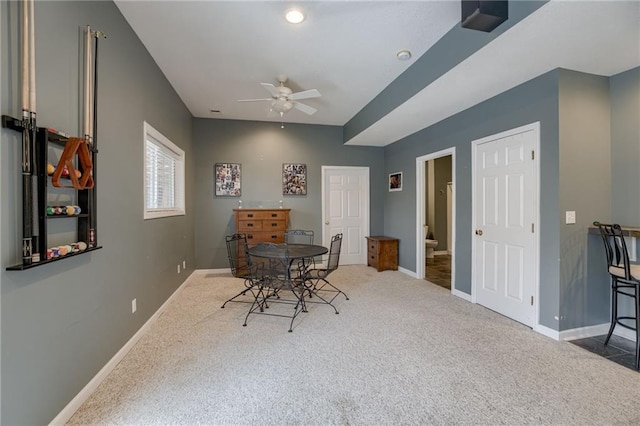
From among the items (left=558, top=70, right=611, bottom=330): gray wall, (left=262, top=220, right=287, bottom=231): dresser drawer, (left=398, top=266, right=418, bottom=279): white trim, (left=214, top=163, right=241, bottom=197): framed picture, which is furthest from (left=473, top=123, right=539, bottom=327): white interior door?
(left=214, top=163, right=241, bottom=197): framed picture

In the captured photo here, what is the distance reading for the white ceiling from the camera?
2.12 m

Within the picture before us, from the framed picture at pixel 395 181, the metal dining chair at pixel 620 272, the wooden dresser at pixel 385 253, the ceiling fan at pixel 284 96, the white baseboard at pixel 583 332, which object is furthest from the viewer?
the framed picture at pixel 395 181

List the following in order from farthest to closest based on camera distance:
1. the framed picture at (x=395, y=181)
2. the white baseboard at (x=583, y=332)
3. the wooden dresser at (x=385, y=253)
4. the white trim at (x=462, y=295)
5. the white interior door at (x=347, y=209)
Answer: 1. the white interior door at (x=347, y=209)
2. the framed picture at (x=395, y=181)
3. the wooden dresser at (x=385, y=253)
4. the white trim at (x=462, y=295)
5. the white baseboard at (x=583, y=332)

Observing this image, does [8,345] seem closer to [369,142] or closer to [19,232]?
[19,232]

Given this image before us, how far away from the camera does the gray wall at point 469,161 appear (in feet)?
9.03

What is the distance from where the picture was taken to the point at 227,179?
17.7 ft

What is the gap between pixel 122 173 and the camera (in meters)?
2.44

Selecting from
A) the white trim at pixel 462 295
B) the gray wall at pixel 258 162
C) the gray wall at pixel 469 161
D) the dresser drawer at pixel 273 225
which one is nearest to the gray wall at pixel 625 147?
the gray wall at pixel 469 161

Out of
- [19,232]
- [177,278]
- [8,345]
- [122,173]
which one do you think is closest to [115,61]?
[122,173]

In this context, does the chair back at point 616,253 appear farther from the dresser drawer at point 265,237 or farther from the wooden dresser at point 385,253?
the dresser drawer at point 265,237

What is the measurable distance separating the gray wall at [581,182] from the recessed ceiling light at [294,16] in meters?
2.51

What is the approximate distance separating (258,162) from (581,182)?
473 centimetres

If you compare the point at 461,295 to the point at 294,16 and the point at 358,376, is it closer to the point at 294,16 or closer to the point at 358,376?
the point at 358,376

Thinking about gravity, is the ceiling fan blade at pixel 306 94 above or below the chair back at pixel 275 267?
above
